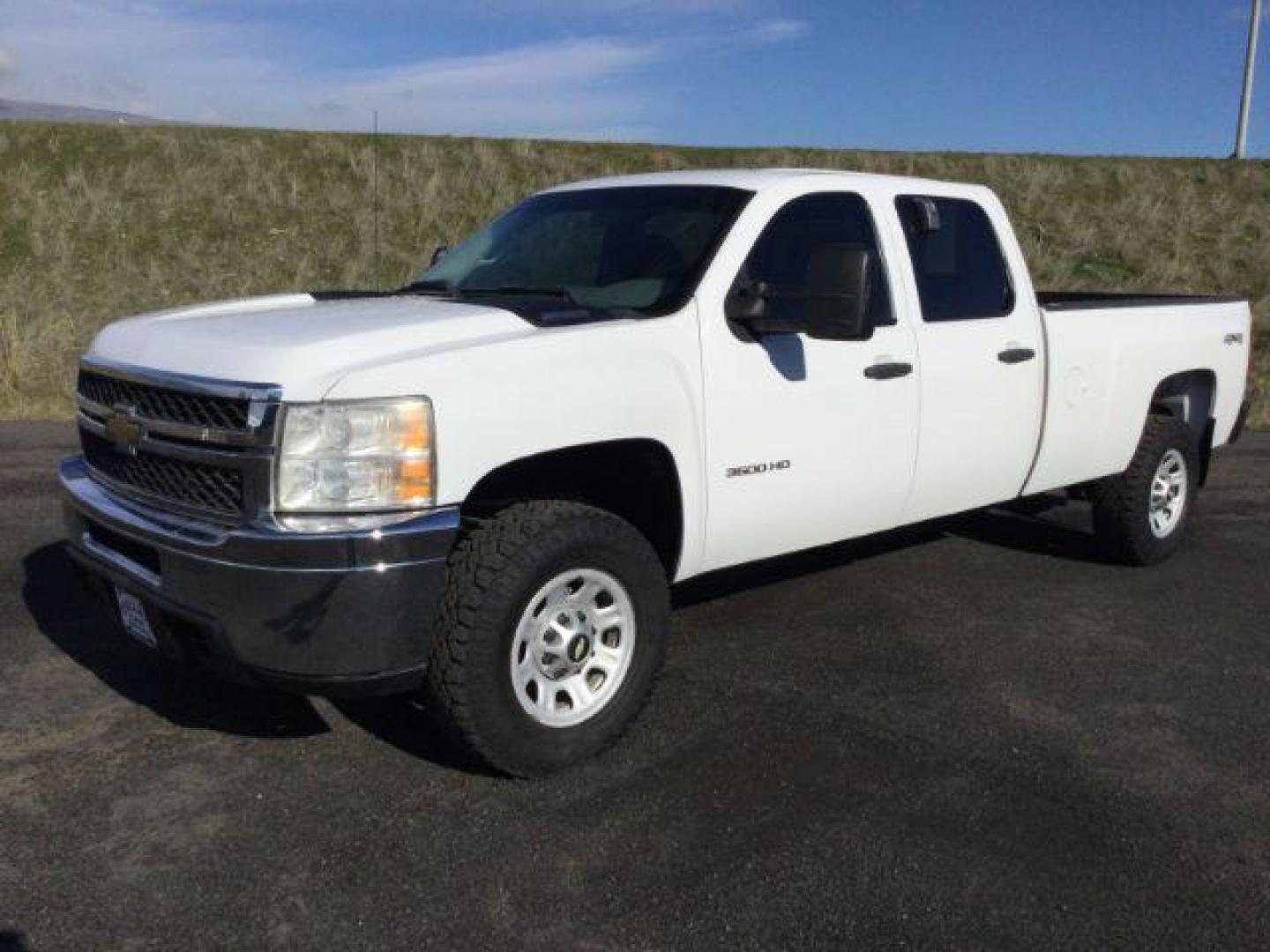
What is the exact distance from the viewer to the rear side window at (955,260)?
4.93 metres

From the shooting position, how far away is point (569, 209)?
16.2 ft

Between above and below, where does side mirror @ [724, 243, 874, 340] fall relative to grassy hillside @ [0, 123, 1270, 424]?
below

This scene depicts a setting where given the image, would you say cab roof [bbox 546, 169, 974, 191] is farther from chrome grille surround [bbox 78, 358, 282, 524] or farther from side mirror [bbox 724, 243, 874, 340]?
chrome grille surround [bbox 78, 358, 282, 524]

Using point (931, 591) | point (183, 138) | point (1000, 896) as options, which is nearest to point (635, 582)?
point (1000, 896)

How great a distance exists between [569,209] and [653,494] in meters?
1.52

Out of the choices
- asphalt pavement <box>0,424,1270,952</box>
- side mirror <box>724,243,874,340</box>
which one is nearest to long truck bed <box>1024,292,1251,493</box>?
asphalt pavement <box>0,424,1270,952</box>

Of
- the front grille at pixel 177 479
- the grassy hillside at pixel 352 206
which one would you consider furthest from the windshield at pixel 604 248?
the grassy hillside at pixel 352 206

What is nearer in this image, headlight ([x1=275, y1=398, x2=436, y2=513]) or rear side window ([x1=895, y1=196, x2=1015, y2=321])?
headlight ([x1=275, y1=398, x2=436, y2=513])

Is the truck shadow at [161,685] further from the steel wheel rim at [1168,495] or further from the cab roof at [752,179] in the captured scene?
the steel wheel rim at [1168,495]

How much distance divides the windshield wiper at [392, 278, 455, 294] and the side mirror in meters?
1.24

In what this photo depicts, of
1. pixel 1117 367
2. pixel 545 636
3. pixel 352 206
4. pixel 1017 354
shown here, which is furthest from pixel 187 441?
pixel 352 206

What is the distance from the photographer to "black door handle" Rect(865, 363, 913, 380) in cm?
452

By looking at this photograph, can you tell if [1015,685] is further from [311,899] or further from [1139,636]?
[311,899]

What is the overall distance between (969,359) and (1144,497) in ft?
5.92
